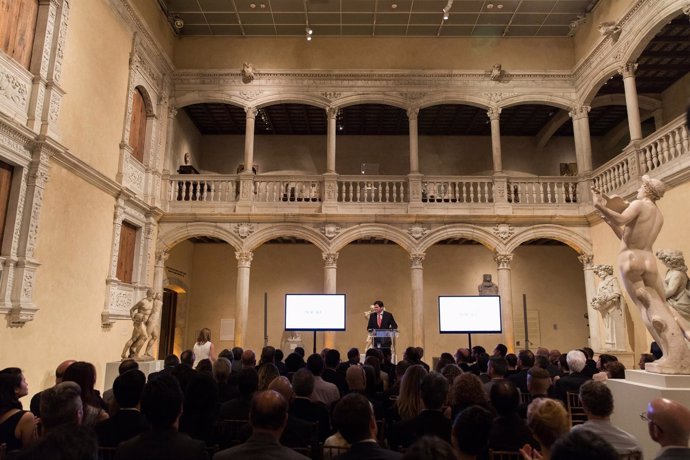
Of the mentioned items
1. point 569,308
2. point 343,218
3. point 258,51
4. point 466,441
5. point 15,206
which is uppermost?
point 258,51

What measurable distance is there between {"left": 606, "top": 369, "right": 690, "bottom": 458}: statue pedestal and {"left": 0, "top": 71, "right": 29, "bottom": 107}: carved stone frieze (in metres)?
8.26

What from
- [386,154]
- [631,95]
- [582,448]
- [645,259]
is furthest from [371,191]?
[582,448]

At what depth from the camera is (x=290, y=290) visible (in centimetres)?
1519

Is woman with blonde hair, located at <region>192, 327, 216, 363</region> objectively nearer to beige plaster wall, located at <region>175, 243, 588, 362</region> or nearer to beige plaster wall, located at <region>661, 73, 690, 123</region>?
beige plaster wall, located at <region>175, 243, 588, 362</region>

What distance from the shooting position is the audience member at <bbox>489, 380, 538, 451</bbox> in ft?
9.31

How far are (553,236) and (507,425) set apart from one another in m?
10.1

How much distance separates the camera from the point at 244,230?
12.1 m

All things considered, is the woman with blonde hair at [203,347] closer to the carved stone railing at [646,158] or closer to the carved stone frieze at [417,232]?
the carved stone frieze at [417,232]

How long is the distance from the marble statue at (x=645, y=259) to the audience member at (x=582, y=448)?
3.60 m

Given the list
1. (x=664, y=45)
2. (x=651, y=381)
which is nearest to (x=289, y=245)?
(x=664, y=45)

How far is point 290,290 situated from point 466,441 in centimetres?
1319

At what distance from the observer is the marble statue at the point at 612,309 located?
9.94 m

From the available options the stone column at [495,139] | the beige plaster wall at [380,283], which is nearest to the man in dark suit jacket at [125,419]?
the stone column at [495,139]

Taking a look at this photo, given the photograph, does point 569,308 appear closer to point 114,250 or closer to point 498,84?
point 498,84
